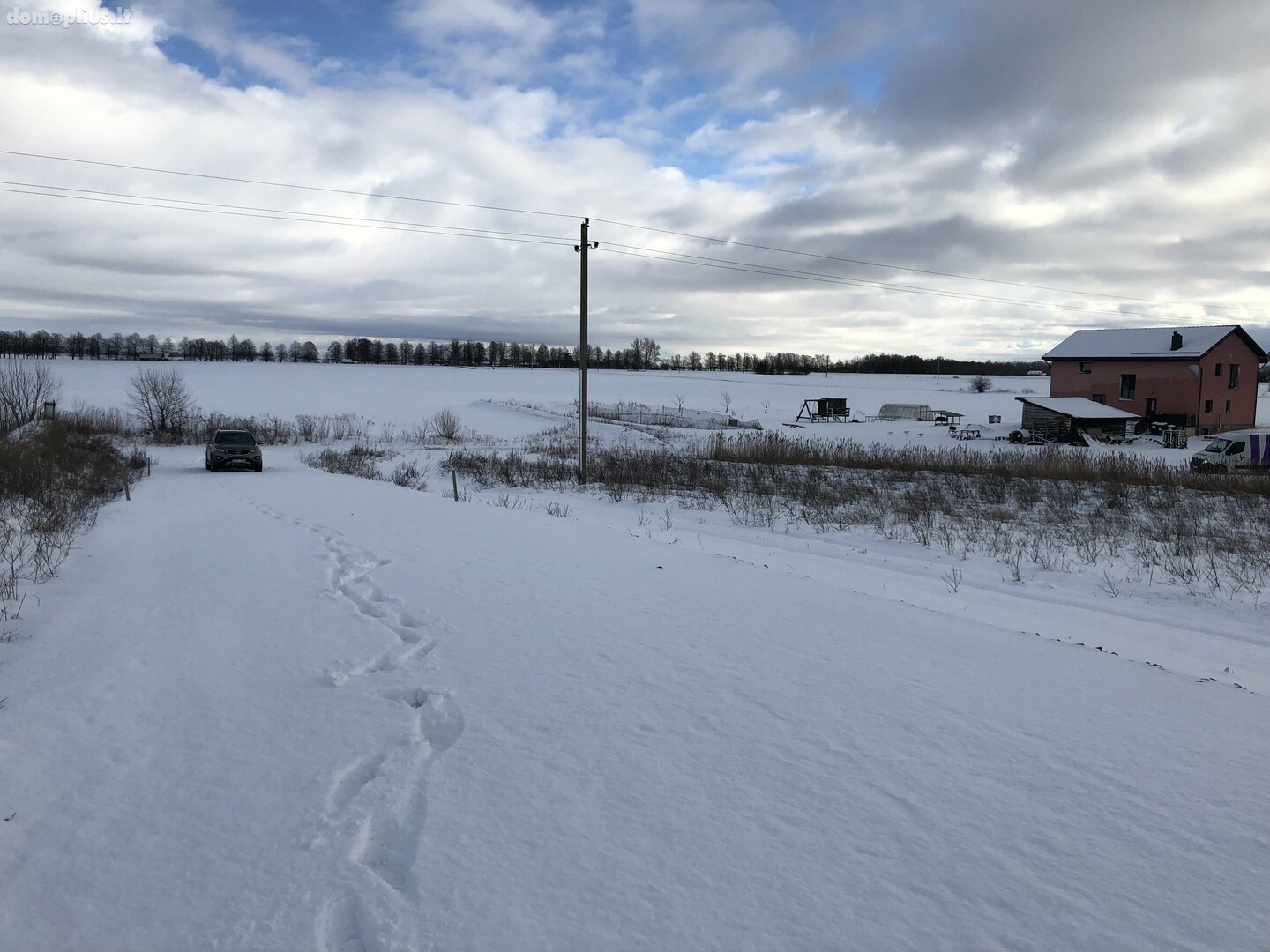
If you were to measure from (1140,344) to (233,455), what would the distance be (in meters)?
56.5

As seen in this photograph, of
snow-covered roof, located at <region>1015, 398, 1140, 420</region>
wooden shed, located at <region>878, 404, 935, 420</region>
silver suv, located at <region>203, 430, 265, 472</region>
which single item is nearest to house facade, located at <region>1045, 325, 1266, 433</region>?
snow-covered roof, located at <region>1015, 398, 1140, 420</region>

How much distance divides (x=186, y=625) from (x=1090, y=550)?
12.3m

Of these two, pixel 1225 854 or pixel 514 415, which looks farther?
pixel 514 415

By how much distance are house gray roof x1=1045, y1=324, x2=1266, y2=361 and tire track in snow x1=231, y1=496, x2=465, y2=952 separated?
57.4m

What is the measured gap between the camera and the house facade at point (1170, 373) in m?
47.0

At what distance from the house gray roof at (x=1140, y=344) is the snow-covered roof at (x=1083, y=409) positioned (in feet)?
Result: 16.2

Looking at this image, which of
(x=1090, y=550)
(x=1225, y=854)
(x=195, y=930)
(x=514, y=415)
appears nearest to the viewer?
(x=195, y=930)

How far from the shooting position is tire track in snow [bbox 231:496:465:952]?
8.70 ft

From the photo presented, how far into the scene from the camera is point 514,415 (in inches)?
2318

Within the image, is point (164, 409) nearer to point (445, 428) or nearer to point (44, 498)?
point (445, 428)

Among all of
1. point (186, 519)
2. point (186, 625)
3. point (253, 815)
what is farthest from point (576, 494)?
point (253, 815)

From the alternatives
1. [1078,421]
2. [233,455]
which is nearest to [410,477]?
[233,455]

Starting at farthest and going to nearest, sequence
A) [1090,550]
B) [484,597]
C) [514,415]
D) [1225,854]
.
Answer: [514,415], [1090,550], [484,597], [1225,854]

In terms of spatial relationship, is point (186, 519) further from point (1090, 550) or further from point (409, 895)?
point (1090, 550)
